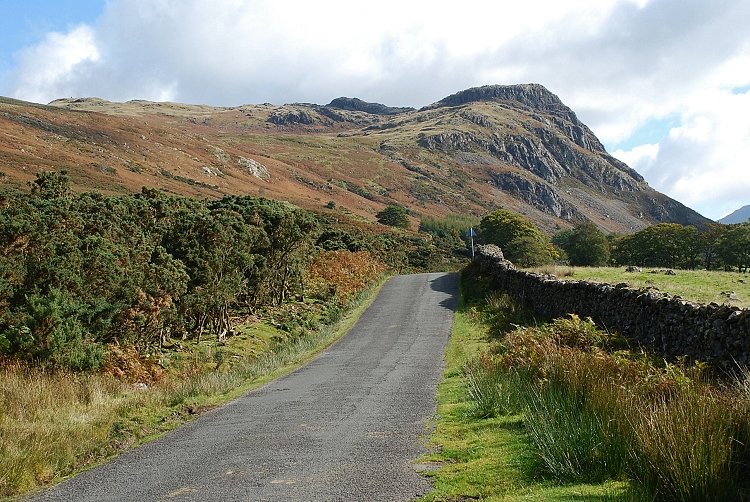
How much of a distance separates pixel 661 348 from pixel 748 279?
12.8 meters

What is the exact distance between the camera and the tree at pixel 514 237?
66188 mm

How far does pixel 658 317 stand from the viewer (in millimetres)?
12297

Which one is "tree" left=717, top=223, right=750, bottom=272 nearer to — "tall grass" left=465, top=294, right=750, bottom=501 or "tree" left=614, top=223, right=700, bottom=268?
"tree" left=614, top=223, right=700, bottom=268

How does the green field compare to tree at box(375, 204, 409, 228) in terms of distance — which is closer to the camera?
the green field

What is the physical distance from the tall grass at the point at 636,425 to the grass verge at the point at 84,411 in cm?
582

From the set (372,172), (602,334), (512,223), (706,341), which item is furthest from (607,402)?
(372,172)

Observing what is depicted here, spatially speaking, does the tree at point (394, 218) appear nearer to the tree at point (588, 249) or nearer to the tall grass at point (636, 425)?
the tree at point (588, 249)

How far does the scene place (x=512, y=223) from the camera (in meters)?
87.9

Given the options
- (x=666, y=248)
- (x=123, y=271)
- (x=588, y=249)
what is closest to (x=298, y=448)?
(x=123, y=271)

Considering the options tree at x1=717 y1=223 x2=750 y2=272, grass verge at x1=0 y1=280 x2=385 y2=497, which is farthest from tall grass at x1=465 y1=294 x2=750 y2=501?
tree at x1=717 y1=223 x2=750 y2=272

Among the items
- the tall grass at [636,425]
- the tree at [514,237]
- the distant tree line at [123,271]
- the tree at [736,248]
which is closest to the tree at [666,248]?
the tree at [514,237]

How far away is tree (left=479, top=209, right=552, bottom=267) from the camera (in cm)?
6619

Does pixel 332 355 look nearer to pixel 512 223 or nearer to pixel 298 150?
pixel 512 223

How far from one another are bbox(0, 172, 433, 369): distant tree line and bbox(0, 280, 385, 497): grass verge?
158cm
